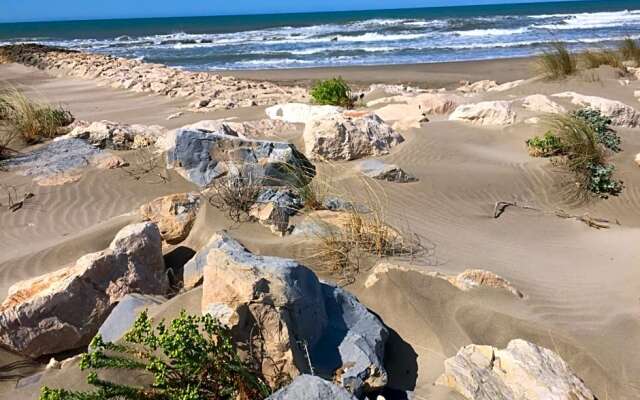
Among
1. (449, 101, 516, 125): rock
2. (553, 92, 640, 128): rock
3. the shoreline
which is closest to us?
(449, 101, 516, 125): rock

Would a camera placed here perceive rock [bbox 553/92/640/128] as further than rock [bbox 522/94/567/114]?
No

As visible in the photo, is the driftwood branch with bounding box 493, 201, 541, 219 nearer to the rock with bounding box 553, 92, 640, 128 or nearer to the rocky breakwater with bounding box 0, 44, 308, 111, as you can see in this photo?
the rock with bounding box 553, 92, 640, 128

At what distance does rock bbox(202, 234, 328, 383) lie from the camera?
9.40ft

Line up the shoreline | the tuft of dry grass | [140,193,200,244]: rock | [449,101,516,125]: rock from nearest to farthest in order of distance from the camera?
[140,193,200,244]: rock < [449,101,516,125]: rock < the tuft of dry grass < the shoreline

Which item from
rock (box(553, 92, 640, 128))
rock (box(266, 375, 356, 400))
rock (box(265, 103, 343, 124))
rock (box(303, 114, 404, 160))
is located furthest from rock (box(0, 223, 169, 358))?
rock (box(553, 92, 640, 128))

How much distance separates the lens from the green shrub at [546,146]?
7.34 meters

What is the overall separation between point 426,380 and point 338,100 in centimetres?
834

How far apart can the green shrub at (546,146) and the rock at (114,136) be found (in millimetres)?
4859

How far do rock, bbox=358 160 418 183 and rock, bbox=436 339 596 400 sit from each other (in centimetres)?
335

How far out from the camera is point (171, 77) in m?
16.4

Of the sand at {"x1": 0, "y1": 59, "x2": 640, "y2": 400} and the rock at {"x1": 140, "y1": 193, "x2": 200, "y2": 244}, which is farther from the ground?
the rock at {"x1": 140, "y1": 193, "x2": 200, "y2": 244}

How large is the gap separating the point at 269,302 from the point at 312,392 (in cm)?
65

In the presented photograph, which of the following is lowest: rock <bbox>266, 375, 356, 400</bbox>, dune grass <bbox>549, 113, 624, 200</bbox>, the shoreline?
the shoreline

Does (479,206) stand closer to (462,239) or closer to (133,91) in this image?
(462,239)
